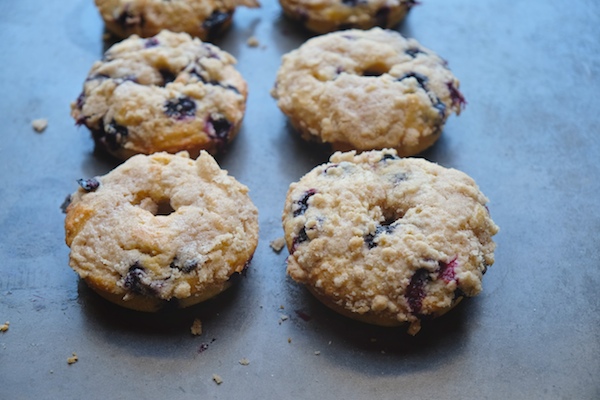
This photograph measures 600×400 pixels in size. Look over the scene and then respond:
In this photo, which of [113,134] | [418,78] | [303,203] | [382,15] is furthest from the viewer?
[382,15]

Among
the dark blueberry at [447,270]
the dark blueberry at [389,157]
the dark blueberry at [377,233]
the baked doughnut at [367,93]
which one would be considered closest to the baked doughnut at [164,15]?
the baked doughnut at [367,93]

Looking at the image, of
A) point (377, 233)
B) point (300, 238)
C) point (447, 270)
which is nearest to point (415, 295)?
point (447, 270)

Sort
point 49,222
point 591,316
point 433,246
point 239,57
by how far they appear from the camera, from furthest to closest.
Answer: point 239,57 < point 49,222 < point 591,316 < point 433,246

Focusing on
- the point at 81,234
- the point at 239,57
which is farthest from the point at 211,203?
the point at 239,57

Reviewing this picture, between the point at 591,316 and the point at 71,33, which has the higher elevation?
the point at 591,316

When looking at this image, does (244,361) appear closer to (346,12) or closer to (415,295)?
(415,295)

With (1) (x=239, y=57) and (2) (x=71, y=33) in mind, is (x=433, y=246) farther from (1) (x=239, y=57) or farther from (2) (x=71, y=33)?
(2) (x=71, y=33)

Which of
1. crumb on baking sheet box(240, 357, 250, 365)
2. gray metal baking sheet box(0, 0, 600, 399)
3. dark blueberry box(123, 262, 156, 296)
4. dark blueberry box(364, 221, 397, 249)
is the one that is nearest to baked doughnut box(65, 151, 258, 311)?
dark blueberry box(123, 262, 156, 296)
